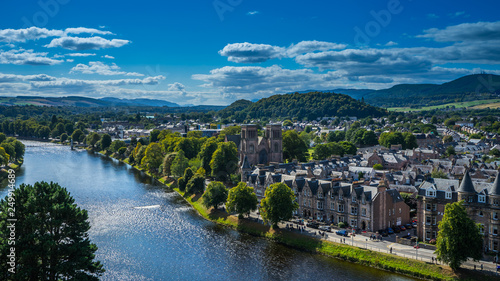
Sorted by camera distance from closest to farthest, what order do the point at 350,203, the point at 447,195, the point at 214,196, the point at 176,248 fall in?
the point at 447,195, the point at 176,248, the point at 350,203, the point at 214,196

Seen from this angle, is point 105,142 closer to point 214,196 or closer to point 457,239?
point 214,196

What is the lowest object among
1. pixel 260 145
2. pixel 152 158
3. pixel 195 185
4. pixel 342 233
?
pixel 342 233

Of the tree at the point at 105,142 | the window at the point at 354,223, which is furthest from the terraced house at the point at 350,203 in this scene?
the tree at the point at 105,142

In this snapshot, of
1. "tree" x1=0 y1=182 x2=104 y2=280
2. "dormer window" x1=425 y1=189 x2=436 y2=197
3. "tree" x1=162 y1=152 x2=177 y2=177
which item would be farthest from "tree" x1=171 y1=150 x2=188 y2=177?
"tree" x1=0 y1=182 x2=104 y2=280

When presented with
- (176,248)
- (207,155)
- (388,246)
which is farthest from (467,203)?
(207,155)

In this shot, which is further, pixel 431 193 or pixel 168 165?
pixel 168 165

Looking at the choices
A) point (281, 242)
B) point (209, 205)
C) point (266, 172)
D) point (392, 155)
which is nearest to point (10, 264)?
point (281, 242)

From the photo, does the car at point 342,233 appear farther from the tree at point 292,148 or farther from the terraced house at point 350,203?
the tree at point 292,148

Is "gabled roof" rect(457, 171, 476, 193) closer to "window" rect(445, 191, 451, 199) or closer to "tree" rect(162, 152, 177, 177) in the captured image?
"window" rect(445, 191, 451, 199)
